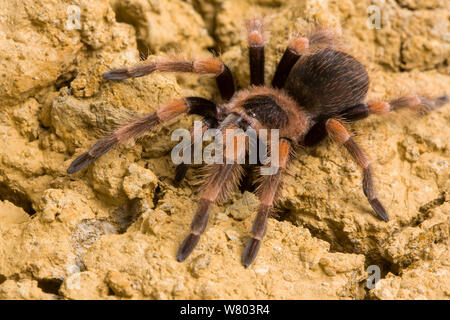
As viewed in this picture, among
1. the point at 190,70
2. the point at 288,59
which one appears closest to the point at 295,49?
the point at 288,59

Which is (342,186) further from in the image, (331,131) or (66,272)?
(66,272)

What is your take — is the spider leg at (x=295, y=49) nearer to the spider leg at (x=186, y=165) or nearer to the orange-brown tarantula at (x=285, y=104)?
the orange-brown tarantula at (x=285, y=104)

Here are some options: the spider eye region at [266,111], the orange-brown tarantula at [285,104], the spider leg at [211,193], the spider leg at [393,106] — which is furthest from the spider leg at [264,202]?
Answer: the spider leg at [393,106]

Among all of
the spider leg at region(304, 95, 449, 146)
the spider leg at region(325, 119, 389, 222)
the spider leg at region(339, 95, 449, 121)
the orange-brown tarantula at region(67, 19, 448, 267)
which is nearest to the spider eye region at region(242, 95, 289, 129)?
the orange-brown tarantula at region(67, 19, 448, 267)

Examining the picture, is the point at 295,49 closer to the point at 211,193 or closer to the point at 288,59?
the point at 288,59

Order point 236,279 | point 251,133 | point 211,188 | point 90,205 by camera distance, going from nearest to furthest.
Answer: point 236,279
point 211,188
point 90,205
point 251,133

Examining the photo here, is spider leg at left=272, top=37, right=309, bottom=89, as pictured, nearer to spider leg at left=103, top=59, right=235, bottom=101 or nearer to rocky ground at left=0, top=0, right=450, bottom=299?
rocky ground at left=0, top=0, right=450, bottom=299

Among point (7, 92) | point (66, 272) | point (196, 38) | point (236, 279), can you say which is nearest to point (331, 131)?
point (236, 279)

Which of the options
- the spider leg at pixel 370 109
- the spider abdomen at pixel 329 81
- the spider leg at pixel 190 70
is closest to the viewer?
the spider leg at pixel 190 70
